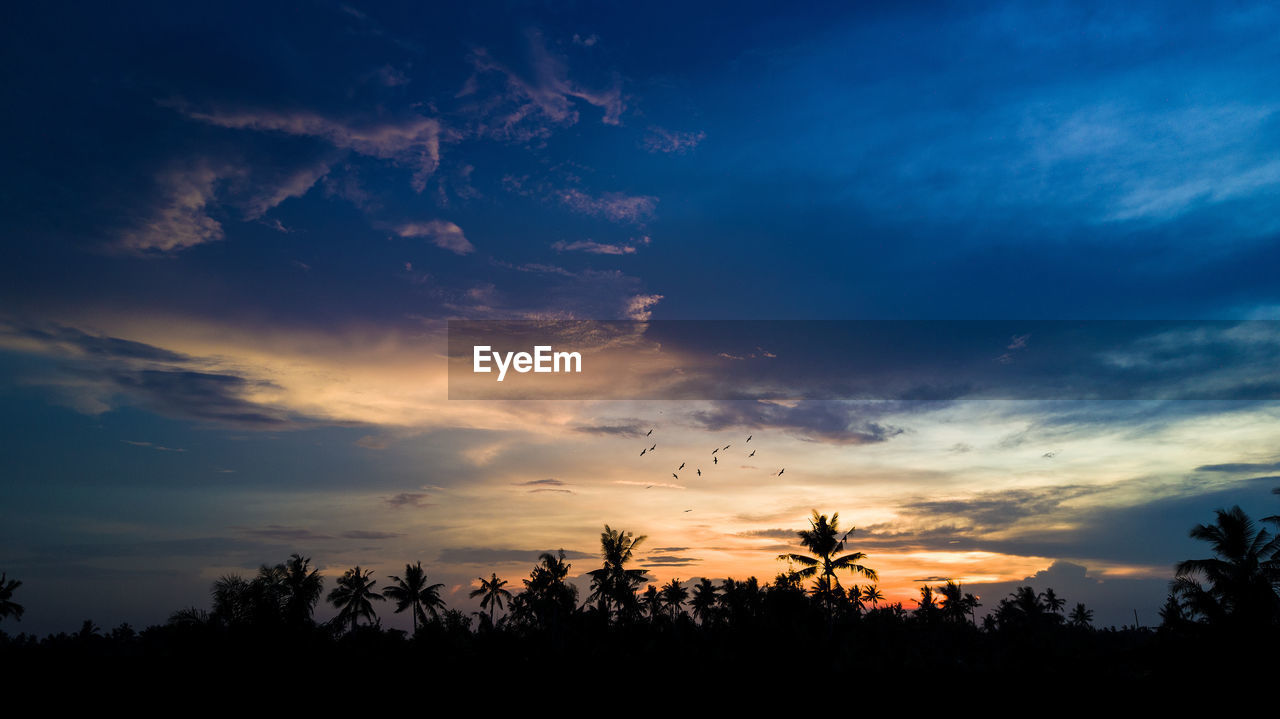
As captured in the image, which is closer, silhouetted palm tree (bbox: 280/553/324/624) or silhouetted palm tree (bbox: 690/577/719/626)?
silhouetted palm tree (bbox: 280/553/324/624)

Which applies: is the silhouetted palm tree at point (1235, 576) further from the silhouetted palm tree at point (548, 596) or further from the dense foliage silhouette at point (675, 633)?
the silhouetted palm tree at point (548, 596)

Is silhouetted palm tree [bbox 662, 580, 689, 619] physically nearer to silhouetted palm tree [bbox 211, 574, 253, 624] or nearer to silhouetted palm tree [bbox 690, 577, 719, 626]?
silhouetted palm tree [bbox 690, 577, 719, 626]

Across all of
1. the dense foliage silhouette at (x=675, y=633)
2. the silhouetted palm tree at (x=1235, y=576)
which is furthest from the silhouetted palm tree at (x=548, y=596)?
the silhouetted palm tree at (x=1235, y=576)

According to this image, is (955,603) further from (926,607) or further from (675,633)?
(675,633)

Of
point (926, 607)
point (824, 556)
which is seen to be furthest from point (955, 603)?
point (824, 556)

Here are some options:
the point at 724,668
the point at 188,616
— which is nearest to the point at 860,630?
the point at 724,668

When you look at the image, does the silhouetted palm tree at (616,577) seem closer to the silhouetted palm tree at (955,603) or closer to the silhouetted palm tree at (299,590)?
the silhouetted palm tree at (299,590)

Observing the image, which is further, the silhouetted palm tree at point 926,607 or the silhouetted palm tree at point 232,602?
the silhouetted palm tree at point 926,607

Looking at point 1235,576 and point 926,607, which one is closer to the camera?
point 1235,576

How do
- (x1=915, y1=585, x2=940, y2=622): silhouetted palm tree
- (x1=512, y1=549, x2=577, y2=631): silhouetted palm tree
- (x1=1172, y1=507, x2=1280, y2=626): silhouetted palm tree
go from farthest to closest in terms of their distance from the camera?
(x1=915, y1=585, x2=940, y2=622): silhouetted palm tree < (x1=512, y1=549, x2=577, y2=631): silhouetted palm tree < (x1=1172, y1=507, x2=1280, y2=626): silhouetted palm tree

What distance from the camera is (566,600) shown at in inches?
2542

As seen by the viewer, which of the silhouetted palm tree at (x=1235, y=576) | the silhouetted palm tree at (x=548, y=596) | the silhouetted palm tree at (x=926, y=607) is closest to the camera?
the silhouetted palm tree at (x=1235, y=576)

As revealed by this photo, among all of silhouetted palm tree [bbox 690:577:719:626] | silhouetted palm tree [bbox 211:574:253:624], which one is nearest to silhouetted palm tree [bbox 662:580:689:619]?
silhouetted palm tree [bbox 690:577:719:626]

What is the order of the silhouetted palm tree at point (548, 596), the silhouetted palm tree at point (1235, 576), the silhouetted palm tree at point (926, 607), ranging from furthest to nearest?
the silhouetted palm tree at point (926, 607) < the silhouetted palm tree at point (548, 596) < the silhouetted palm tree at point (1235, 576)
